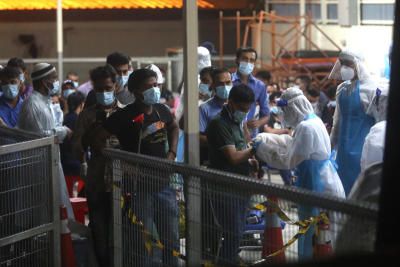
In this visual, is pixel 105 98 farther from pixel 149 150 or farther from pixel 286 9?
pixel 286 9

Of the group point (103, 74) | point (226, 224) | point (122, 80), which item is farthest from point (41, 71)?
point (226, 224)

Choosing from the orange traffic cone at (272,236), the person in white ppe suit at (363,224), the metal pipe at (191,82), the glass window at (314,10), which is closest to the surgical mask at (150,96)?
the metal pipe at (191,82)

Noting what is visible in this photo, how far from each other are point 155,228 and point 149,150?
4.27 feet

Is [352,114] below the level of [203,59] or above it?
below

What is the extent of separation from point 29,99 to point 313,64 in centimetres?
1245

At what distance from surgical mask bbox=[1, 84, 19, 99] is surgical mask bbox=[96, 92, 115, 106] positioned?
2.72 meters

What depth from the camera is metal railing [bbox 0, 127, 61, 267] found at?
7105 millimetres

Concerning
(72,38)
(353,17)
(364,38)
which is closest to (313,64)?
(364,38)

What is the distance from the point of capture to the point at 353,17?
9.84m

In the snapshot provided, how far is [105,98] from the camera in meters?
8.38

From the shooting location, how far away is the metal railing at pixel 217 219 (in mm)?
4547

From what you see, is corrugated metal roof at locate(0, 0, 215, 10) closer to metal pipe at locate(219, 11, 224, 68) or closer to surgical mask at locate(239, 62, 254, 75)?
metal pipe at locate(219, 11, 224, 68)

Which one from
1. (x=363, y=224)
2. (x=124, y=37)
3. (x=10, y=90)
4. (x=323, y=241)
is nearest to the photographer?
(x=363, y=224)

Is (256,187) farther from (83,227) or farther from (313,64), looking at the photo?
(313,64)
